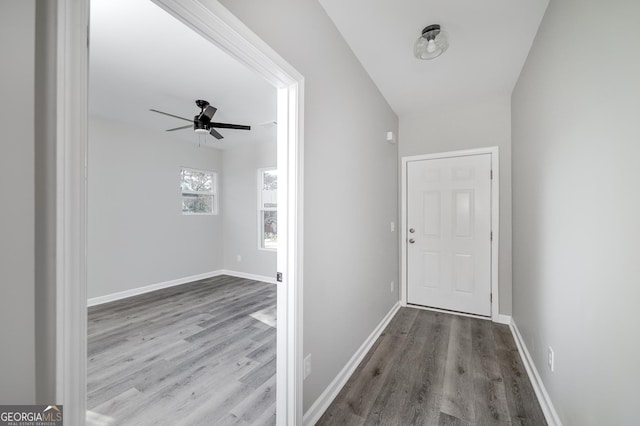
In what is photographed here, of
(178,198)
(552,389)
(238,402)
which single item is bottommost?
(238,402)

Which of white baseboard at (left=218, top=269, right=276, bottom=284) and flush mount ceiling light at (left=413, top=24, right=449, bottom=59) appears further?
white baseboard at (left=218, top=269, right=276, bottom=284)

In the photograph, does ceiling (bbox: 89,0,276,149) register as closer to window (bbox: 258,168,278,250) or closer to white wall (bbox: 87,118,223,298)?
white wall (bbox: 87,118,223,298)

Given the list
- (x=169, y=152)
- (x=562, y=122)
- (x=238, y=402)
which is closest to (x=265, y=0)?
(x=562, y=122)

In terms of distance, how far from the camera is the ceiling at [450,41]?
1.75 m

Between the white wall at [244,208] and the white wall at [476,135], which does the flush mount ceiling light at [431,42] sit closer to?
the white wall at [476,135]

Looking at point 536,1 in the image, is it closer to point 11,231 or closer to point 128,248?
point 11,231

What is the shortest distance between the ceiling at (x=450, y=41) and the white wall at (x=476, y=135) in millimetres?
208

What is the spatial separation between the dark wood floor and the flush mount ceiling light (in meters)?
2.48

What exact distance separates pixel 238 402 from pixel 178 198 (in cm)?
384

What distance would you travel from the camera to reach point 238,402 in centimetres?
178

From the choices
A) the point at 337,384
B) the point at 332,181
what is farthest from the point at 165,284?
the point at 332,181

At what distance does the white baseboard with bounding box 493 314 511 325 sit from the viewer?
2969 mm

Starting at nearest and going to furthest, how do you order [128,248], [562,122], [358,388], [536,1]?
[562,122]
[536,1]
[358,388]
[128,248]

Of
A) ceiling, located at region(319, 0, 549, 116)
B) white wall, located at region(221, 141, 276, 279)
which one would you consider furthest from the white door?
white wall, located at region(221, 141, 276, 279)
